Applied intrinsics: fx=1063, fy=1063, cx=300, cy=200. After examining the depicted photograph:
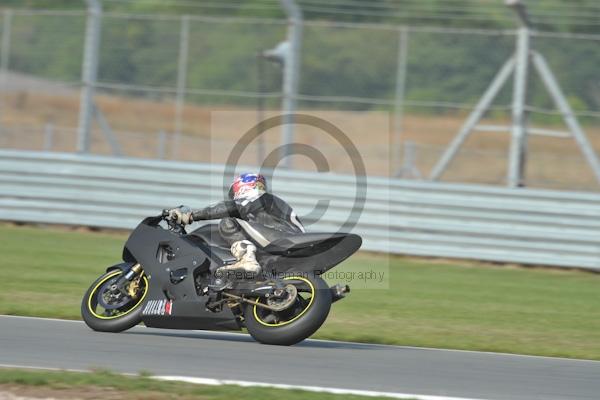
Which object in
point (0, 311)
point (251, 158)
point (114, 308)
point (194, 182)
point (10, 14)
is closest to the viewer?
point (114, 308)

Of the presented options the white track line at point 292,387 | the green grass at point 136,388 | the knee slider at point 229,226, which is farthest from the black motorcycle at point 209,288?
the green grass at point 136,388

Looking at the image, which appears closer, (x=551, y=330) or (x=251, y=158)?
(x=551, y=330)

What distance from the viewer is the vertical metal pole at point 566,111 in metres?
15.2

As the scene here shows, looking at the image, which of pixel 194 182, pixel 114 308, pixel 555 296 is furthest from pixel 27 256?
pixel 555 296

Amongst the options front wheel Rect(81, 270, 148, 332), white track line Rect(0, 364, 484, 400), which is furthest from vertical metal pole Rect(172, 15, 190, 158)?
white track line Rect(0, 364, 484, 400)

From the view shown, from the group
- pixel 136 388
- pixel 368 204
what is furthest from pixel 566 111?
pixel 136 388

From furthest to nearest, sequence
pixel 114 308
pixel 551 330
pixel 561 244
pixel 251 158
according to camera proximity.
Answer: pixel 251 158, pixel 561 244, pixel 551 330, pixel 114 308

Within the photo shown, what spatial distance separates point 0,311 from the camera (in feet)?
32.2

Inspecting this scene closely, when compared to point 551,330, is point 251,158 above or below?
above

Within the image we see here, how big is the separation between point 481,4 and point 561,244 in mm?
4294

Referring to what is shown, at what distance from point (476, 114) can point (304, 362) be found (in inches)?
342

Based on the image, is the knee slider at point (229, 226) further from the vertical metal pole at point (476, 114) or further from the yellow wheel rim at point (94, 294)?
the vertical metal pole at point (476, 114)

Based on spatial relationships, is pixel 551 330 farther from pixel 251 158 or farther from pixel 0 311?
pixel 251 158

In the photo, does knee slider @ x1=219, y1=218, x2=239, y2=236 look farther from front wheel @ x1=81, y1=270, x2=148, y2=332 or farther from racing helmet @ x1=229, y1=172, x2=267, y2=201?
front wheel @ x1=81, y1=270, x2=148, y2=332
